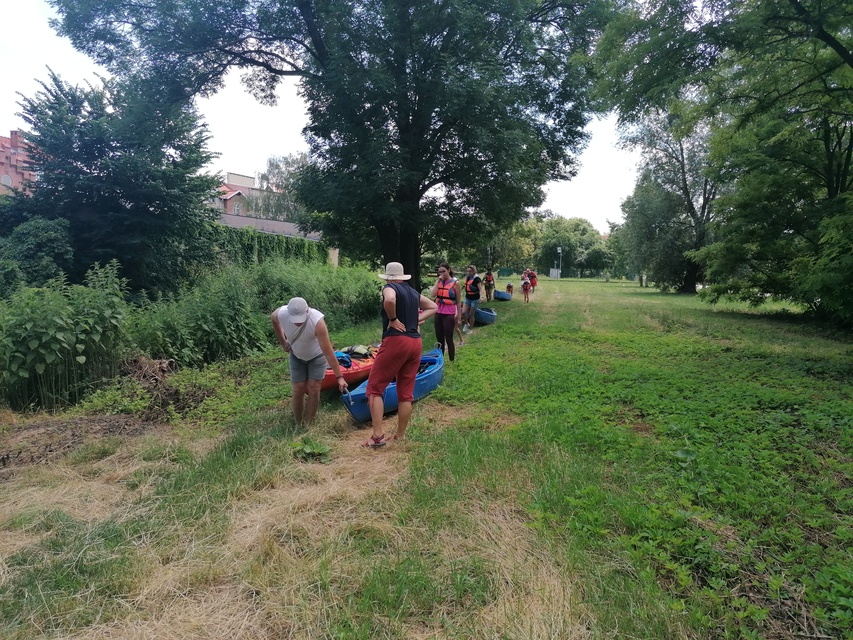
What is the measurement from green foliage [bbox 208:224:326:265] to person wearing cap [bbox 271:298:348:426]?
13.9m

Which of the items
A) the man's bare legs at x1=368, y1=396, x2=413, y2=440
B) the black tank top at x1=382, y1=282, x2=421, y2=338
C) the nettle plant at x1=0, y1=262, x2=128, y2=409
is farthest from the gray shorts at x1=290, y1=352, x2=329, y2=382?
the nettle plant at x1=0, y1=262, x2=128, y2=409

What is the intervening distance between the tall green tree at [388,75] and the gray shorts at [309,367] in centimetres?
830

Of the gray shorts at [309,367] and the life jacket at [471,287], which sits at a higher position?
the life jacket at [471,287]

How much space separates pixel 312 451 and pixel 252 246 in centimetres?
1698

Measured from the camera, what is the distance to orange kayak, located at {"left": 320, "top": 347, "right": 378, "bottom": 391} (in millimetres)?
6715

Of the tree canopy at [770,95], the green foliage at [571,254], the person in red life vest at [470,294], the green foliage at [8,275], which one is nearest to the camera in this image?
the tree canopy at [770,95]

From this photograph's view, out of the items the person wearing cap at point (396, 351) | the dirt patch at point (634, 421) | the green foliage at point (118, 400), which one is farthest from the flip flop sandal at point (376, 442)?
the green foliage at point (118, 400)

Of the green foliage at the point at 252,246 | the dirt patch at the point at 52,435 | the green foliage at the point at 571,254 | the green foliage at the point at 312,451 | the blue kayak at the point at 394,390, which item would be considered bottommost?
the dirt patch at the point at 52,435

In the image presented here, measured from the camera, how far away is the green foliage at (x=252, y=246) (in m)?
18.6

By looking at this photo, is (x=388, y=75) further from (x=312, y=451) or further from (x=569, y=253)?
(x=569, y=253)

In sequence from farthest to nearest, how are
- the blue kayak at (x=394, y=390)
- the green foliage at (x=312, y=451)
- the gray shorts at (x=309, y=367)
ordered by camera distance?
the blue kayak at (x=394, y=390) → the gray shorts at (x=309, y=367) → the green foliage at (x=312, y=451)

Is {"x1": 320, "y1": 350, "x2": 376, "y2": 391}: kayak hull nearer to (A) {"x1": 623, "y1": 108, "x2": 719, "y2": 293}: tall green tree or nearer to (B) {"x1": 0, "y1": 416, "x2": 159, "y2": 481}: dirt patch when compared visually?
(B) {"x1": 0, "y1": 416, "x2": 159, "y2": 481}: dirt patch

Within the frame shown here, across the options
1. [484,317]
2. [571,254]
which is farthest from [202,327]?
[571,254]

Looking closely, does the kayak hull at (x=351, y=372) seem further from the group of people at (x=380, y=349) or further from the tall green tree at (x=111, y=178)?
the tall green tree at (x=111, y=178)
